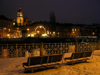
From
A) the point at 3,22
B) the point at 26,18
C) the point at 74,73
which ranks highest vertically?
the point at 26,18

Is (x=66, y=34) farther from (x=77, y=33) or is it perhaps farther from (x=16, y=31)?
(x=16, y=31)

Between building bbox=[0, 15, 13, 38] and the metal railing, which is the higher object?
building bbox=[0, 15, 13, 38]

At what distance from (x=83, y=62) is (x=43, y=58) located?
4.07 m

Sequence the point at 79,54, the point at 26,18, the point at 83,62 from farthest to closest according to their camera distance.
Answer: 1. the point at 26,18
2. the point at 83,62
3. the point at 79,54

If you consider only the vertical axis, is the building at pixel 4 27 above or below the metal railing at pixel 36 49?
above

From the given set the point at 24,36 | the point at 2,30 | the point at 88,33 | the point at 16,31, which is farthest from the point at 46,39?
the point at 88,33

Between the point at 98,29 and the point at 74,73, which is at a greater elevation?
the point at 98,29

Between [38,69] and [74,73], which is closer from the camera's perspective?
[74,73]

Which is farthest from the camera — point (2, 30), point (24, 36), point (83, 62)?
point (2, 30)

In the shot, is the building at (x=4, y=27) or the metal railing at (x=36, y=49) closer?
the metal railing at (x=36, y=49)

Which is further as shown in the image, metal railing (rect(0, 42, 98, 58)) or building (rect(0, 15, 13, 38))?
building (rect(0, 15, 13, 38))

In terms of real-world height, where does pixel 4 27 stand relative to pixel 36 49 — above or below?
above

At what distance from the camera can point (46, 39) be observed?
180ft

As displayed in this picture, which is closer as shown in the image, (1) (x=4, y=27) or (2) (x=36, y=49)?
(2) (x=36, y=49)
